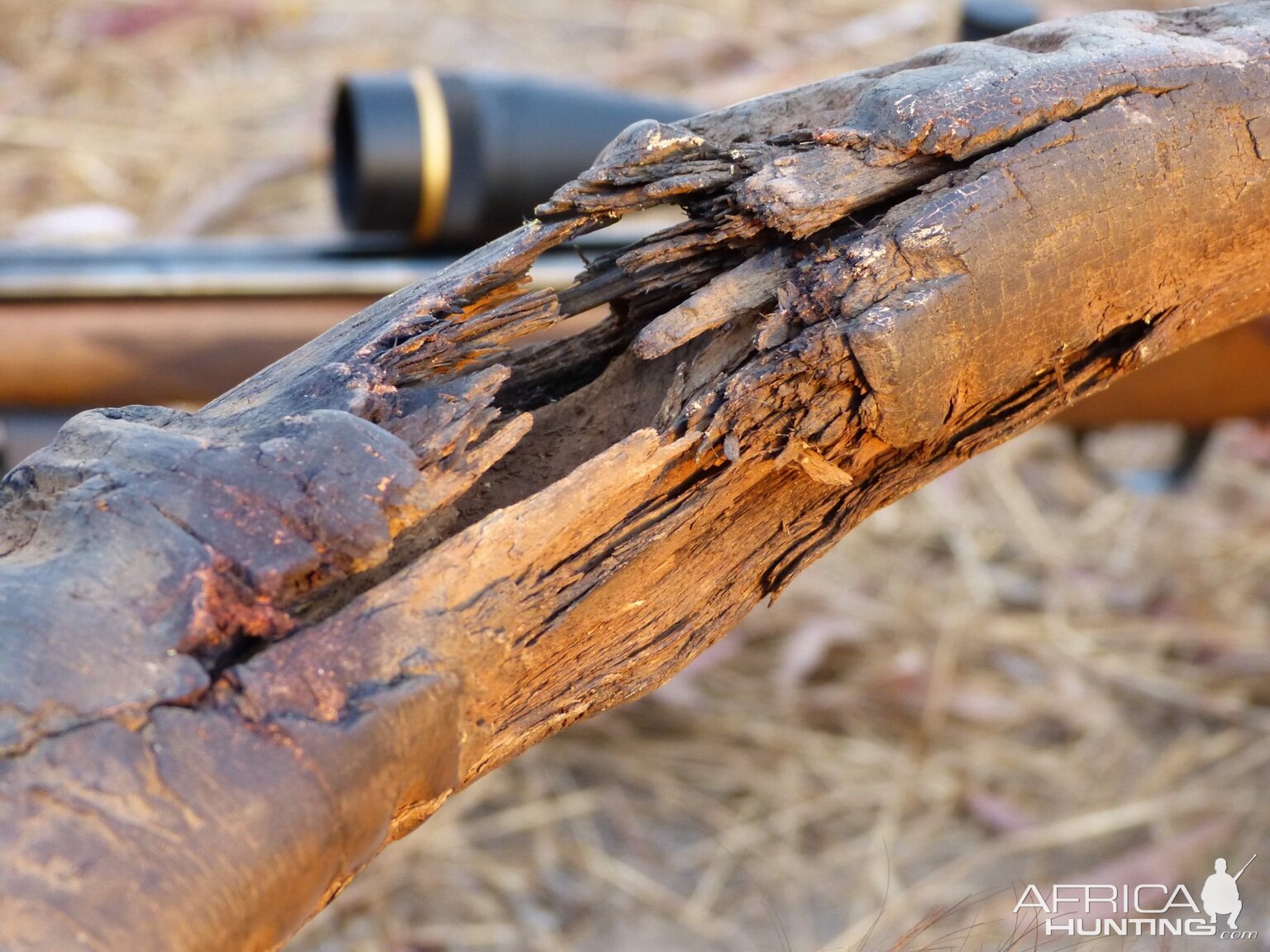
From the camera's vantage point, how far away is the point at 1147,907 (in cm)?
123

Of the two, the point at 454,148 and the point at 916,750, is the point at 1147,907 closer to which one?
the point at 916,750

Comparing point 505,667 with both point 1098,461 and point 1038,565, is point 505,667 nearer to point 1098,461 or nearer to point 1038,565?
point 1038,565

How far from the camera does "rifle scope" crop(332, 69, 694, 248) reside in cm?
134

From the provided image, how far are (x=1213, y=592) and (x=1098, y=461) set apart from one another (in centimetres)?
42

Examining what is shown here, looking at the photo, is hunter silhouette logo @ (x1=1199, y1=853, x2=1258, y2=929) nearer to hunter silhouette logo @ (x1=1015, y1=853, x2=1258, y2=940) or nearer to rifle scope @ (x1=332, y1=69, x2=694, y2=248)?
hunter silhouette logo @ (x1=1015, y1=853, x2=1258, y2=940)

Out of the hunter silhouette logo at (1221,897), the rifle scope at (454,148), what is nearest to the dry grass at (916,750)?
the hunter silhouette logo at (1221,897)

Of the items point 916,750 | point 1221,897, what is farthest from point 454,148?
point 1221,897

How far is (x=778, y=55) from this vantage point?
9.22 feet

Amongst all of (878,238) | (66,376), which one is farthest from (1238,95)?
(66,376)

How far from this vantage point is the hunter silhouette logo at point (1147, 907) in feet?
3.01

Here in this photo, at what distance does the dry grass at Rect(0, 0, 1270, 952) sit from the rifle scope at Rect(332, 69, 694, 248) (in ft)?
2.18

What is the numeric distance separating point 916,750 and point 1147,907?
0.36 m

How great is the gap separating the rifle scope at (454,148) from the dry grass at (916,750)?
0.66 meters

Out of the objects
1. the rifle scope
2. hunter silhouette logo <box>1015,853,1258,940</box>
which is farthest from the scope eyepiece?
hunter silhouette logo <box>1015,853,1258,940</box>
